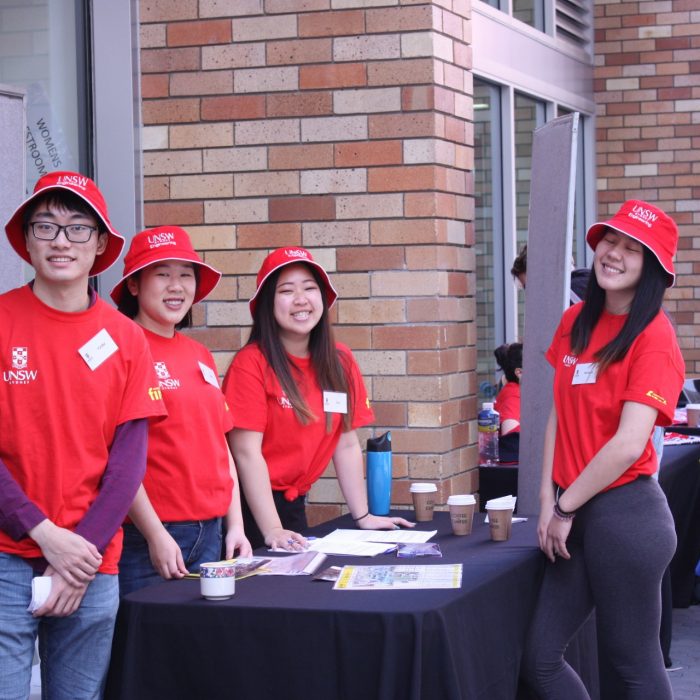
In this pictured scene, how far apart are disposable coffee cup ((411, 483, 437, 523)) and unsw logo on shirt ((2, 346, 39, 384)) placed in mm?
1567

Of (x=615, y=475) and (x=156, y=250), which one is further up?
(x=156, y=250)

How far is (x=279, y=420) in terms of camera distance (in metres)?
3.58

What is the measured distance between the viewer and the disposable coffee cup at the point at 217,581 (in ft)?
8.91

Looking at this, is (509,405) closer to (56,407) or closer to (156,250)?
(156,250)

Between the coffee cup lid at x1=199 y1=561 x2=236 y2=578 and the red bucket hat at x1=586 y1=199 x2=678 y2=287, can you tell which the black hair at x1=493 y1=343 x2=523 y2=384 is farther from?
the coffee cup lid at x1=199 y1=561 x2=236 y2=578

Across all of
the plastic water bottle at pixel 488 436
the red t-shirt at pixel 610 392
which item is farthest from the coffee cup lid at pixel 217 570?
the plastic water bottle at pixel 488 436

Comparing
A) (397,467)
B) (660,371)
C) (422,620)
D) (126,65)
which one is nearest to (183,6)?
(126,65)

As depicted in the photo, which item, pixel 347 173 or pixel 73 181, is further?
pixel 347 173

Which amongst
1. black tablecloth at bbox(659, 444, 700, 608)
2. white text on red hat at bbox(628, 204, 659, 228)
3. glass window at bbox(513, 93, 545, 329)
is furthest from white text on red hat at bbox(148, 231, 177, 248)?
glass window at bbox(513, 93, 545, 329)

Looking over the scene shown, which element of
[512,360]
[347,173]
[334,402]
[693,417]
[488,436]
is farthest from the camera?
[693,417]

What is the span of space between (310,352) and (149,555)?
918 millimetres

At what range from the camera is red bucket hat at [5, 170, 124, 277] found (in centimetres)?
265

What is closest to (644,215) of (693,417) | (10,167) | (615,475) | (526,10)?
(615,475)

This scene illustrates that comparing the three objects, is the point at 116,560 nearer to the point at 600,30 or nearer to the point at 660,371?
the point at 660,371
